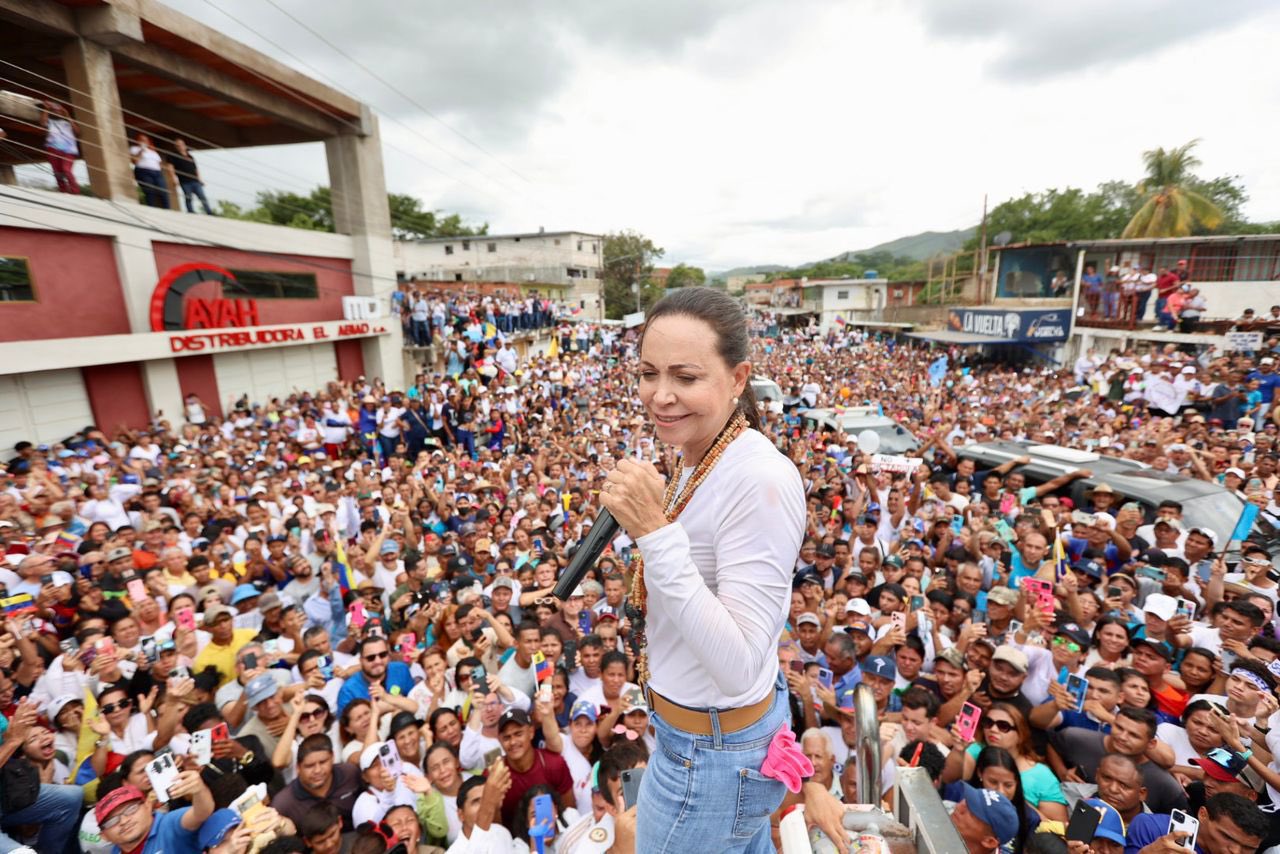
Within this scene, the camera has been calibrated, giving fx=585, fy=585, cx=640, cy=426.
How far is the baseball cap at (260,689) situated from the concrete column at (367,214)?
1681cm

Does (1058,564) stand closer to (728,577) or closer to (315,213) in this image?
(728,577)

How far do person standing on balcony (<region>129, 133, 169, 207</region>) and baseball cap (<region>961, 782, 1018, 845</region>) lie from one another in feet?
57.8

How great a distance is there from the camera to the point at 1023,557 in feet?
19.3

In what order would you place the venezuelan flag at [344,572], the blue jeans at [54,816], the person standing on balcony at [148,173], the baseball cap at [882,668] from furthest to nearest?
the person standing on balcony at [148,173]
the venezuelan flag at [344,572]
the baseball cap at [882,668]
the blue jeans at [54,816]

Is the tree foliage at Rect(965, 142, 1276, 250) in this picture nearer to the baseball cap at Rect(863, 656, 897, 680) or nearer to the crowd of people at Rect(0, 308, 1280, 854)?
the crowd of people at Rect(0, 308, 1280, 854)

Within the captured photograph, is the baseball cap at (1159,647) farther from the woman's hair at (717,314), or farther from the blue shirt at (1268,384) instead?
the blue shirt at (1268,384)

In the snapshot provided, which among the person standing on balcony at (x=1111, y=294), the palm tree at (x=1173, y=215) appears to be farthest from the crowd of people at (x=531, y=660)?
the palm tree at (x=1173, y=215)

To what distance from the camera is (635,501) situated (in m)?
1.13

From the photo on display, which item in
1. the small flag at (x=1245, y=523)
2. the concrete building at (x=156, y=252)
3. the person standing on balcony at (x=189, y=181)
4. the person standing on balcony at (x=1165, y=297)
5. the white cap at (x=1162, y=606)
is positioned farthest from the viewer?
the person standing on balcony at (x=1165, y=297)

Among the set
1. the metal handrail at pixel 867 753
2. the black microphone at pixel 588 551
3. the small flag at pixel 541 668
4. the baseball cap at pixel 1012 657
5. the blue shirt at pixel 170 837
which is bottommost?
the blue shirt at pixel 170 837

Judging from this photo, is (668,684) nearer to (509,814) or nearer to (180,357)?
(509,814)

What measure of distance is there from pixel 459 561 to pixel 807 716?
4164 millimetres

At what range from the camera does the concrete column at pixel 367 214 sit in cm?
1831

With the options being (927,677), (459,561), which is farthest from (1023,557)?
(459,561)
